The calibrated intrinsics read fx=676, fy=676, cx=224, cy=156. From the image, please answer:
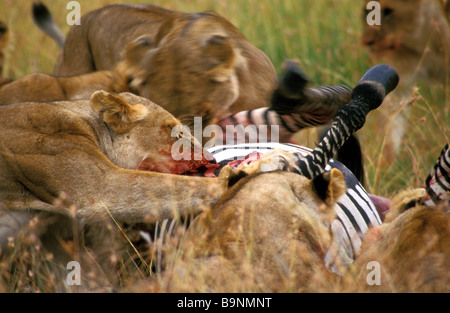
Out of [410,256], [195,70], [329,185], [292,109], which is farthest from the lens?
[195,70]

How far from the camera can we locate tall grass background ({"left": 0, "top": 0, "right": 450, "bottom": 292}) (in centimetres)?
432

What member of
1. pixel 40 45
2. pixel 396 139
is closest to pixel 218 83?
pixel 396 139

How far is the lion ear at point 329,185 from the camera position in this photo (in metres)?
1.93

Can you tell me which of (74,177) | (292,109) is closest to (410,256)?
(74,177)

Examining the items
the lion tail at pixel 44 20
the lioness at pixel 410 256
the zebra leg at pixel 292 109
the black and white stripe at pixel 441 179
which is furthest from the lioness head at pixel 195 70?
the lion tail at pixel 44 20

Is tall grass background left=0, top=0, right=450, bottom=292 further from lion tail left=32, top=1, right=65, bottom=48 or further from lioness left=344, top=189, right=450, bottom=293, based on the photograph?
lioness left=344, top=189, right=450, bottom=293

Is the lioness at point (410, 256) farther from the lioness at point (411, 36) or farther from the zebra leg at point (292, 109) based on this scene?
the lioness at point (411, 36)

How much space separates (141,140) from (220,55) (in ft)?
3.22

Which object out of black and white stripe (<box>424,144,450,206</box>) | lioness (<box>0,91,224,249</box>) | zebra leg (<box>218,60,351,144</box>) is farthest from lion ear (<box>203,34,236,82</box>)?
black and white stripe (<box>424,144,450,206</box>)

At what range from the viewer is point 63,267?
7.47ft

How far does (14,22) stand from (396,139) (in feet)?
15.4

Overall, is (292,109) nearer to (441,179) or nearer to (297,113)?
(297,113)

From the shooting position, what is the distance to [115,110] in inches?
100

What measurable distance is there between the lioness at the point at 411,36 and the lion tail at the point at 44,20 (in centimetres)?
242
